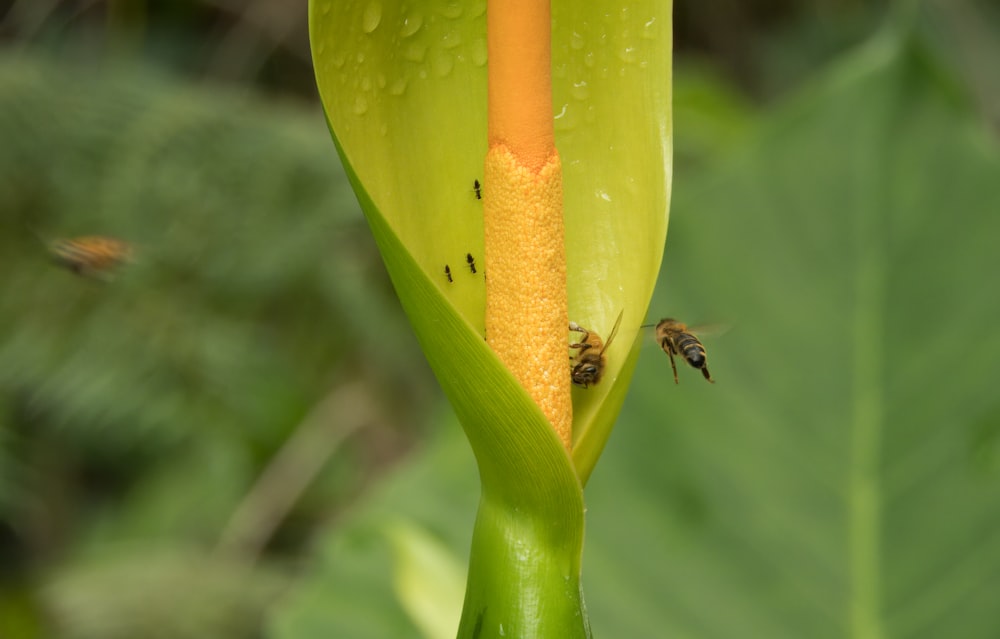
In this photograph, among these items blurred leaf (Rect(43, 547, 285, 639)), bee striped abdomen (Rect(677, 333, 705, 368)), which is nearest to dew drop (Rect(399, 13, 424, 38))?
bee striped abdomen (Rect(677, 333, 705, 368))

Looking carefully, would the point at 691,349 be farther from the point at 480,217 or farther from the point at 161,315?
the point at 161,315

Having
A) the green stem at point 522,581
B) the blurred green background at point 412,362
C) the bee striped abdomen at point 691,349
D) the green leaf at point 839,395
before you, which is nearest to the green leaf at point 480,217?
the green stem at point 522,581

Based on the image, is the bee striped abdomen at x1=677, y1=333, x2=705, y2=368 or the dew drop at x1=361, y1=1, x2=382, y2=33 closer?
the dew drop at x1=361, y1=1, x2=382, y2=33

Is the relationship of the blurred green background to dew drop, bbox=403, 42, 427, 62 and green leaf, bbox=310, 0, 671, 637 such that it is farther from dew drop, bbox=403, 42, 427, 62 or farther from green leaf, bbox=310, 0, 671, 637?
dew drop, bbox=403, 42, 427, 62

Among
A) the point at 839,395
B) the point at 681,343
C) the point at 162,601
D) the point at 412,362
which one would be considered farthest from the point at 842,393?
the point at 412,362

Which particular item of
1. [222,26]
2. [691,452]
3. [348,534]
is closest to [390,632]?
[348,534]

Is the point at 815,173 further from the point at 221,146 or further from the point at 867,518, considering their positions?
the point at 221,146
